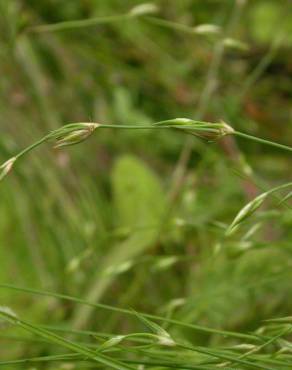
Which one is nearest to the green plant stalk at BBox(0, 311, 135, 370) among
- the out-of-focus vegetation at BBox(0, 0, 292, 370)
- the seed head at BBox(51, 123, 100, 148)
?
the seed head at BBox(51, 123, 100, 148)

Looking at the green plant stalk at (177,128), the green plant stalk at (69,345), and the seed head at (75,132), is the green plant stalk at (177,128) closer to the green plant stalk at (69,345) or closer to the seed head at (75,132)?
the seed head at (75,132)

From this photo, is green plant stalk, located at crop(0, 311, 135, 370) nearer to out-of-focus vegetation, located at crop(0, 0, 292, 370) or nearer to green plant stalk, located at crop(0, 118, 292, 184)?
green plant stalk, located at crop(0, 118, 292, 184)

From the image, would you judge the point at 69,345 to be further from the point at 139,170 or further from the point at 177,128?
the point at 139,170

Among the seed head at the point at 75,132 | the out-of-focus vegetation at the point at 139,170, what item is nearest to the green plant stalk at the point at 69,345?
the seed head at the point at 75,132

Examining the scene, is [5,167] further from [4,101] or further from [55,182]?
[4,101]

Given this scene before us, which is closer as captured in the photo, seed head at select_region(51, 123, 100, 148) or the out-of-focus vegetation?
seed head at select_region(51, 123, 100, 148)

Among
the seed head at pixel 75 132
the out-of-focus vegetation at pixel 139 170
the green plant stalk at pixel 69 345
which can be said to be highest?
the out-of-focus vegetation at pixel 139 170

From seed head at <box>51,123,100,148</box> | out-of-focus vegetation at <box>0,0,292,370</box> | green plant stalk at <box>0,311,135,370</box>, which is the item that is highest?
out-of-focus vegetation at <box>0,0,292,370</box>

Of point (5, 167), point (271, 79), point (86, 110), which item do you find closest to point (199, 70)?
point (271, 79)

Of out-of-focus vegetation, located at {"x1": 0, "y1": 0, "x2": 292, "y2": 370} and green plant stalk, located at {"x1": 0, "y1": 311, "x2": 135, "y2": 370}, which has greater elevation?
out-of-focus vegetation, located at {"x1": 0, "y1": 0, "x2": 292, "y2": 370}
